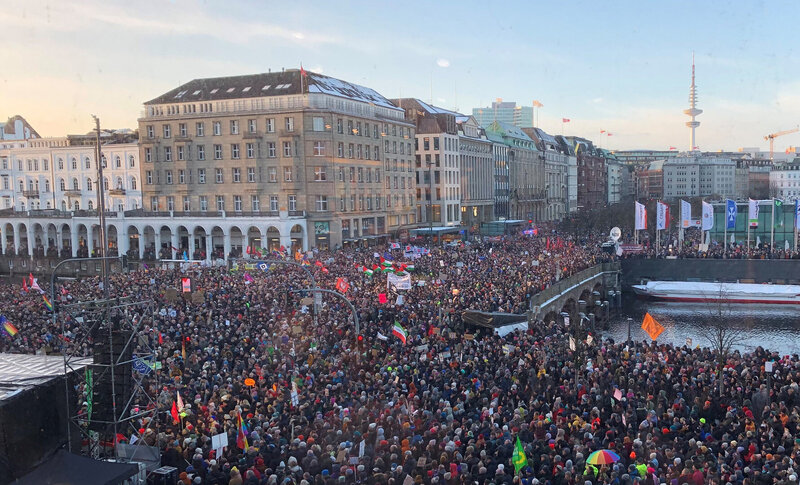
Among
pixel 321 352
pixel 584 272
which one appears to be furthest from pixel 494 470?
pixel 584 272

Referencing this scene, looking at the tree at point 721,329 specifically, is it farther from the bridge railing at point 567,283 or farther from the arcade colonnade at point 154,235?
the arcade colonnade at point 154,235

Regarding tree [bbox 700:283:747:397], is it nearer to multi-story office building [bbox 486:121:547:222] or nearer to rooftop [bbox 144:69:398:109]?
→ rooftop [bbox 144:69:398:109]

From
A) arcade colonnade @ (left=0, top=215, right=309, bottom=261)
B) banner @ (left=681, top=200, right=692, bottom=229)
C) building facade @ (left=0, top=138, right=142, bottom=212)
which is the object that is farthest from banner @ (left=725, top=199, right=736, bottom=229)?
building facade @ (left=0, top=138, right=142, bottom=212)

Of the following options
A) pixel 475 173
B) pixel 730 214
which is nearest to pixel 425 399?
pixel 730 214

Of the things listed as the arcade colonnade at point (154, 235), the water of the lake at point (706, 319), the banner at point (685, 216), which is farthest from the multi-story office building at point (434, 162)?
the banner at point (685, 216)

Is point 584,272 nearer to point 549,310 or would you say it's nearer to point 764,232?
point 549,310

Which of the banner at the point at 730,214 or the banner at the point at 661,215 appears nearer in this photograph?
the banner at the point at 730,214
